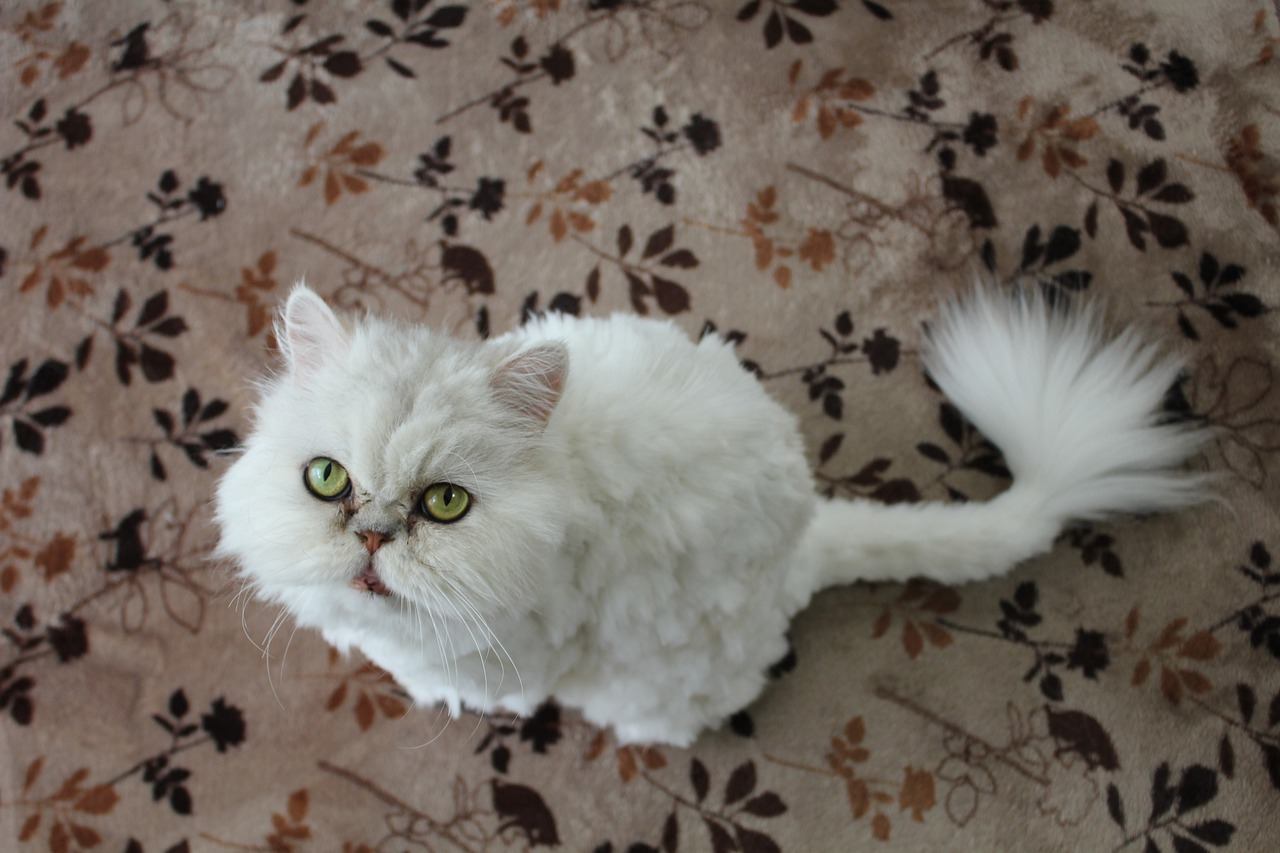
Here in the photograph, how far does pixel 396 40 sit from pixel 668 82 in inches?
20.6

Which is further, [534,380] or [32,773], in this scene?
[32,773]

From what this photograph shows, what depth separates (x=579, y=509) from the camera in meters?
0.72

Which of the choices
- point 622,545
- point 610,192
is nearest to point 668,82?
point 610,192

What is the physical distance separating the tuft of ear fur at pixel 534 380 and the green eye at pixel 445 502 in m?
0.08

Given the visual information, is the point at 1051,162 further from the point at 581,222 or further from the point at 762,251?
the point at 581,222

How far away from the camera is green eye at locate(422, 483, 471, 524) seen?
70cm

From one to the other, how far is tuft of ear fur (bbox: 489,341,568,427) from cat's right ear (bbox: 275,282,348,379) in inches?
5.8

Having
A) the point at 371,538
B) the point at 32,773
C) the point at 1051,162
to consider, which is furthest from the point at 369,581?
the point at 1051,162

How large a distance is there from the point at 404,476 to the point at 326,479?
80mm

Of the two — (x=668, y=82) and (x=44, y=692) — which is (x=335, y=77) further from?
(x=44, y=692)

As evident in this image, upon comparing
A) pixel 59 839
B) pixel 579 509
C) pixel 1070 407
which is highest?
pixel 579 509

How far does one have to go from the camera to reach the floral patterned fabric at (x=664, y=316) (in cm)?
115

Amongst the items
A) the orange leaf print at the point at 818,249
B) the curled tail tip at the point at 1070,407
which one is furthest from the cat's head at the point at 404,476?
the orange leaf print at the point at 818,249

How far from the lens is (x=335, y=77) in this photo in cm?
156
